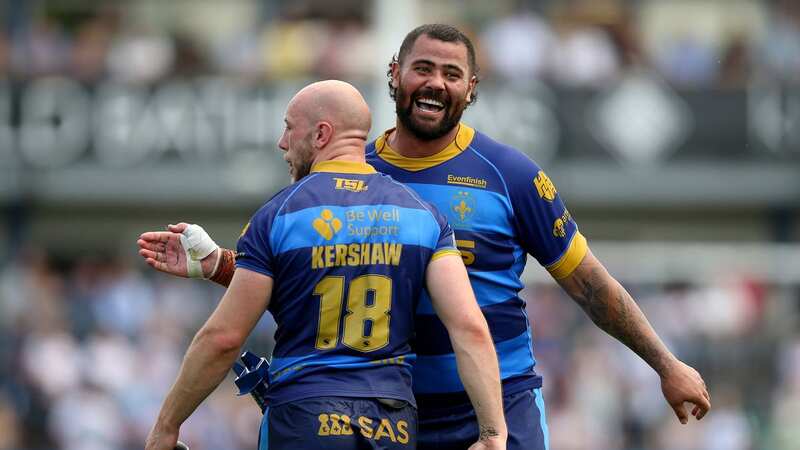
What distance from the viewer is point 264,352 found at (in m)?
16.0

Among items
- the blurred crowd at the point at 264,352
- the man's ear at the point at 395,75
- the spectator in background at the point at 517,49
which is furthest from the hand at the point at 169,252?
the spectator in background at the point at 517,49

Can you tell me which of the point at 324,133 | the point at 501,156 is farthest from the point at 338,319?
the point at 501,156

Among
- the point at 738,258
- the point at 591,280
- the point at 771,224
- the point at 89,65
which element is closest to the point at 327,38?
the point at 89,65

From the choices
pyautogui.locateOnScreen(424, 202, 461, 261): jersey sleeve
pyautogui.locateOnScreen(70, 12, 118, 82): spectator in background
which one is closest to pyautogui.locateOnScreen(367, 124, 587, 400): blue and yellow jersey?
pyautogui.locateOnScreen(424, 202, 461, 261): jersey sleeve

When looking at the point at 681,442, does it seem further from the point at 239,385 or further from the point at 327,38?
the point at 239,385

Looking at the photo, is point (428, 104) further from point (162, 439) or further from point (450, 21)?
point (450, 21)

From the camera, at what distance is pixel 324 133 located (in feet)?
19.0

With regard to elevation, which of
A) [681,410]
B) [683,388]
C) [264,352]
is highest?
[683,388]

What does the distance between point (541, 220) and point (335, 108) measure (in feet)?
3.19

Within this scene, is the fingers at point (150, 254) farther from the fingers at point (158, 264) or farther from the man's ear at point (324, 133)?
the man's ear at point (324, 133)

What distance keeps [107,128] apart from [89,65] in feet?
2.82

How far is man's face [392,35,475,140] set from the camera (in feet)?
20.0

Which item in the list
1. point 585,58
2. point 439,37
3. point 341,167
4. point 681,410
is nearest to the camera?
point 341,167

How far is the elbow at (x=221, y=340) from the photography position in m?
5.50
